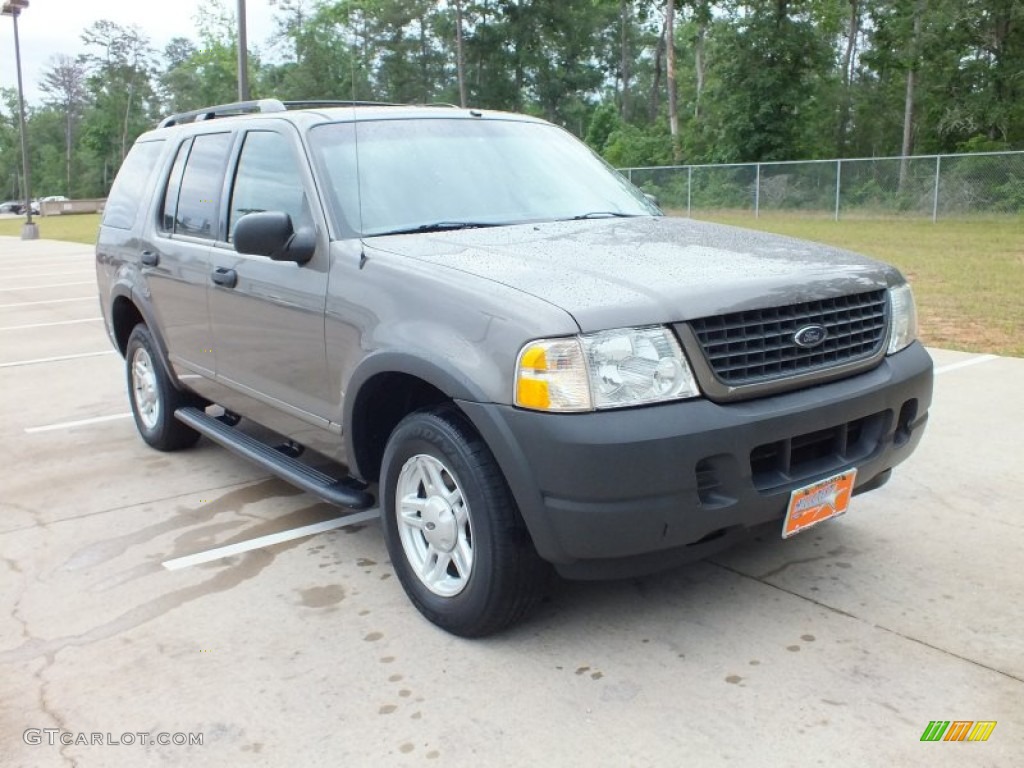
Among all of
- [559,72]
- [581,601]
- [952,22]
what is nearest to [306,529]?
[581,601]

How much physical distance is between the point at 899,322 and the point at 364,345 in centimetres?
204

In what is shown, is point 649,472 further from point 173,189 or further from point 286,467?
point 173,189

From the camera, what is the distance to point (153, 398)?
19.4 feet

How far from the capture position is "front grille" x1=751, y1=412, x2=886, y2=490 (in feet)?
10.2

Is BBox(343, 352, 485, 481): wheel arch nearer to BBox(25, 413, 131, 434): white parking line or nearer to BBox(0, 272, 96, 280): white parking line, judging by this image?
BBox(25, 413, 131, 434): white parking line

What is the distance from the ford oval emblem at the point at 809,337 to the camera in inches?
125

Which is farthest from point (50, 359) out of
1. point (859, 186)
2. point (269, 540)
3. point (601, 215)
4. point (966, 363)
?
point (859, 186)

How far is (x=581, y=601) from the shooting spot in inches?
145

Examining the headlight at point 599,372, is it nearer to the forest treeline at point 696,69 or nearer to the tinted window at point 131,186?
the tinted window at point 131,186

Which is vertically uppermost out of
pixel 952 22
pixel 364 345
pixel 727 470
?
pixel 952 22

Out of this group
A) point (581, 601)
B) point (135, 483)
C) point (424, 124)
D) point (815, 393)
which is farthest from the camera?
point (135, 483)

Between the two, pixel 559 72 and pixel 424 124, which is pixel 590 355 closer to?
pixel 424 124

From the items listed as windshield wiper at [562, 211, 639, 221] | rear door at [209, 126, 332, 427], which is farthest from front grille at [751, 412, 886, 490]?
rear door at [209, 126, 332, 427]

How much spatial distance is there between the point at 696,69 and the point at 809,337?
5688cm
